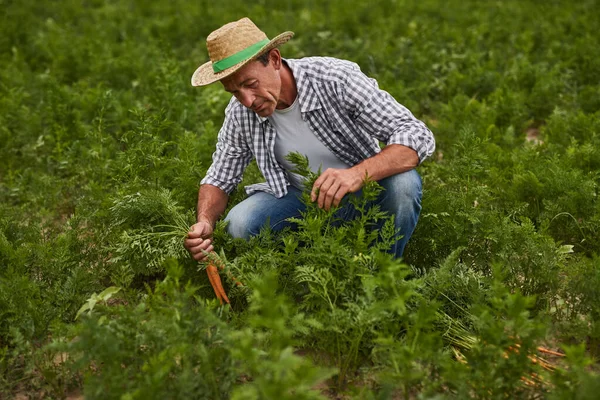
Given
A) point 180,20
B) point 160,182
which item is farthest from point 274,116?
point 180,20

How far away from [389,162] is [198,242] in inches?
45.7

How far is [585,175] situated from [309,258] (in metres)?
2.39

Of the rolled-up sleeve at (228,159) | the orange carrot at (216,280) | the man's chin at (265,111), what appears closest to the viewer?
the orange carrot at (216,280)

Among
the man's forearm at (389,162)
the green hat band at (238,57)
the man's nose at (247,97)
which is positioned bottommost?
the man's forearm at (389,162)

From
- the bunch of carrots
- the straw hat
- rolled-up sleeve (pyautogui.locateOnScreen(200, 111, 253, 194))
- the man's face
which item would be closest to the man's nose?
the man's face

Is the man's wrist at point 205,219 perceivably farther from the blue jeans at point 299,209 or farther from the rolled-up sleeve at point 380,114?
the rolled-up sleeve at point 380,114

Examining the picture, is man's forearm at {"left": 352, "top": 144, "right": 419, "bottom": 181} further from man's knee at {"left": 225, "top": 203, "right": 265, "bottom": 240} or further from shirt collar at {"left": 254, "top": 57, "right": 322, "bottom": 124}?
man's knee at {"left": 225, "top": 203, "right": 265, "bottom": 240}

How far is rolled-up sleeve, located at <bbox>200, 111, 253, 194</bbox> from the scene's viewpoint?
457 cm

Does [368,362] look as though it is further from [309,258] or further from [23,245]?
[23,245]

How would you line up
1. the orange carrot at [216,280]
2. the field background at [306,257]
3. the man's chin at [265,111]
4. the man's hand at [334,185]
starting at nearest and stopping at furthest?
the field background at [306,257]
the man's hand at [334,185]
the orange carrot at [216,280]
the man's chin at [265,111]

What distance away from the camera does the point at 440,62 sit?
337 inches

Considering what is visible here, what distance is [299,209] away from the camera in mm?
4547

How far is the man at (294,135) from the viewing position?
13.2 ft

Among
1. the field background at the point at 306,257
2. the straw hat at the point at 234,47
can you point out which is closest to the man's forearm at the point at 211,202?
the field background at the point at 306,257
